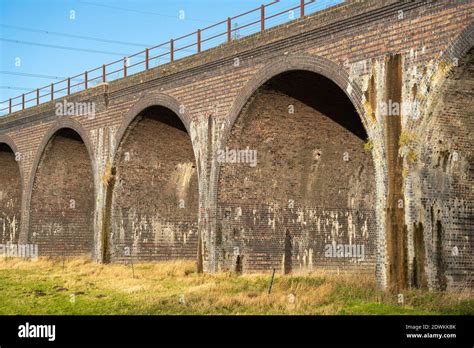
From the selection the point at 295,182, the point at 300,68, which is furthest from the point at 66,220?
the point at 300,68

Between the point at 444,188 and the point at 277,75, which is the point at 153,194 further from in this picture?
the point at 444,188

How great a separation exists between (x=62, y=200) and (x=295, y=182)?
11879 mm

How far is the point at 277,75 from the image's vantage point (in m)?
16.7

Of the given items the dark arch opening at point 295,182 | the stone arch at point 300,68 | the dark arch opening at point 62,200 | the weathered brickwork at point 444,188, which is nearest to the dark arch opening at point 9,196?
the dark arch opening at point 62,200

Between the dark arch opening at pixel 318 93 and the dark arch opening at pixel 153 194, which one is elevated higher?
the dark arch opening at pixel 318 93

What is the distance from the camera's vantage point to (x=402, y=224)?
1313 centimetres

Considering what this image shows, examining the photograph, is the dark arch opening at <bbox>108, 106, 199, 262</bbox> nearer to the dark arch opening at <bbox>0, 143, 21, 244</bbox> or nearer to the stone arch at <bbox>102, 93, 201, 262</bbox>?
the stone arch at <bbox>102, 93, 201, 262</bbox>

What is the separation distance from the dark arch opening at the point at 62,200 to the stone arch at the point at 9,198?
460 cm

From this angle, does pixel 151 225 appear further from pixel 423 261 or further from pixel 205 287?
pixel 423 261

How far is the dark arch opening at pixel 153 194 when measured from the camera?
22.7 meters

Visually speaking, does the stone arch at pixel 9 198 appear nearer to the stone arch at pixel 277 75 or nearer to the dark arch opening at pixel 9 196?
the dark arch opening at pixel 9 196

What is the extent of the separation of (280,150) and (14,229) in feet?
56.6

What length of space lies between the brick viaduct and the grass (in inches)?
36.1

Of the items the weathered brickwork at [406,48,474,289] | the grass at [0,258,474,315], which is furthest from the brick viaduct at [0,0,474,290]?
the grass at [0,258,474,315]
